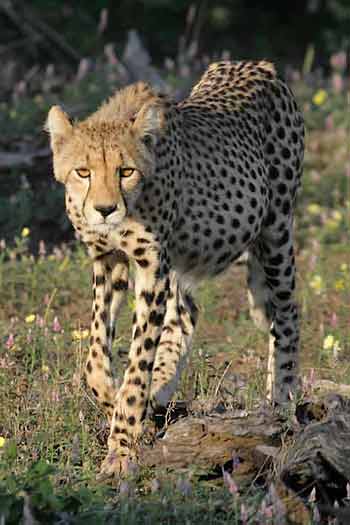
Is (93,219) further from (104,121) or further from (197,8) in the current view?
(197,8)

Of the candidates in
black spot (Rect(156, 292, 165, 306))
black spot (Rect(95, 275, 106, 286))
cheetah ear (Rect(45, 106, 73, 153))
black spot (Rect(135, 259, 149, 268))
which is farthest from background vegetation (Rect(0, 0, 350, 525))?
cheetah ear (Rect(45, 106, 73, 153))

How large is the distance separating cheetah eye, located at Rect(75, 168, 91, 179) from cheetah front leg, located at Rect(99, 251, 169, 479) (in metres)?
0.47

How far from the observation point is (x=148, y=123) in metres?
5.60

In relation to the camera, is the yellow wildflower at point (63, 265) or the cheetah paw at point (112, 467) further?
the yellow wildflower at point (63, 265)

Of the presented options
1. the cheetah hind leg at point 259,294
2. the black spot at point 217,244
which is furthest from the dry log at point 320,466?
the cheetah hind leg at point 259,294

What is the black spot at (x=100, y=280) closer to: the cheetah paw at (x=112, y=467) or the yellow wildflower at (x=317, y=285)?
the cheetah paw at (x=112, y=467)

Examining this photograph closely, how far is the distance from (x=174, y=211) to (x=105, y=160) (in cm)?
61

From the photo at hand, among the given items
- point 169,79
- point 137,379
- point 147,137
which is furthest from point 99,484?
point 169,79

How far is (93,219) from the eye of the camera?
206 inches

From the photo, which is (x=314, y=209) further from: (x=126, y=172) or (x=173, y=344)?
(x=126, y=172)

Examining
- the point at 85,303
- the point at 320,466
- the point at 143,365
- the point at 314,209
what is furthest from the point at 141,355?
the point at 314,209

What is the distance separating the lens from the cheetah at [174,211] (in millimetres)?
5453

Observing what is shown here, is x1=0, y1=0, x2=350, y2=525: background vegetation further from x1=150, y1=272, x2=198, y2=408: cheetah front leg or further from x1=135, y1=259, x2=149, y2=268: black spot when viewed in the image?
x1=135, y1=259, x2=149, y2=268: black spot

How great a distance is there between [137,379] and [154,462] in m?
0.64
